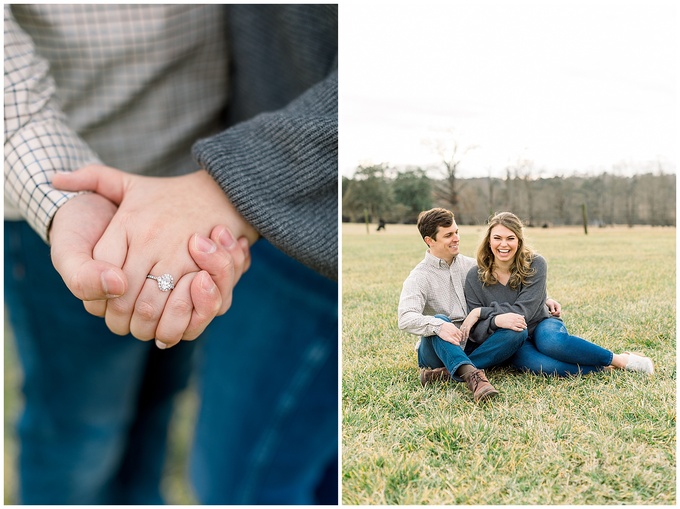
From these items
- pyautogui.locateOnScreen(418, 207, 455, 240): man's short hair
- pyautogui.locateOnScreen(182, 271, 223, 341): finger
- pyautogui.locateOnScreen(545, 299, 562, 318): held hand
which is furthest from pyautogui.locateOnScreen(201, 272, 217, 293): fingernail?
pyautogui.locateOnScreen(545, 299, 562, 318): held hand

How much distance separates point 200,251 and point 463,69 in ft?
1.04

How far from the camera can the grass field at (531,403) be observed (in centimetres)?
55

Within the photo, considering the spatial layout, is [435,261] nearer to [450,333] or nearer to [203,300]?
[450,333]

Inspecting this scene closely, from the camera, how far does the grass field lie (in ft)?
1.82

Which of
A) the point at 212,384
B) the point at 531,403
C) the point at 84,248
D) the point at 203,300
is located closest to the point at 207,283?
the point at 203,300

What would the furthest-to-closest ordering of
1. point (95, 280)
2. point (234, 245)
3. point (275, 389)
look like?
point (275, 389), point (234, 245), point (95, 280)

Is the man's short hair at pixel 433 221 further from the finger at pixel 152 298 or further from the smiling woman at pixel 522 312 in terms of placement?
the finger at pixel 152 298

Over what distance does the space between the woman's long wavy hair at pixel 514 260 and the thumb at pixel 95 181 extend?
1.33 feet

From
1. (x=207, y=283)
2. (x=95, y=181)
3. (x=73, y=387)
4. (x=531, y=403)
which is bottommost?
(x=73, y=387)

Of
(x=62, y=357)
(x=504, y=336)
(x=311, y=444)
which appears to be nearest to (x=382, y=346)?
(x=504, y=336)

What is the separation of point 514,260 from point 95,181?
463 millimetres

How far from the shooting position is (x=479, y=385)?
577mm

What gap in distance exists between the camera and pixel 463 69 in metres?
0.61

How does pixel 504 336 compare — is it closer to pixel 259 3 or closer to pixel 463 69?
pixel 463 69
